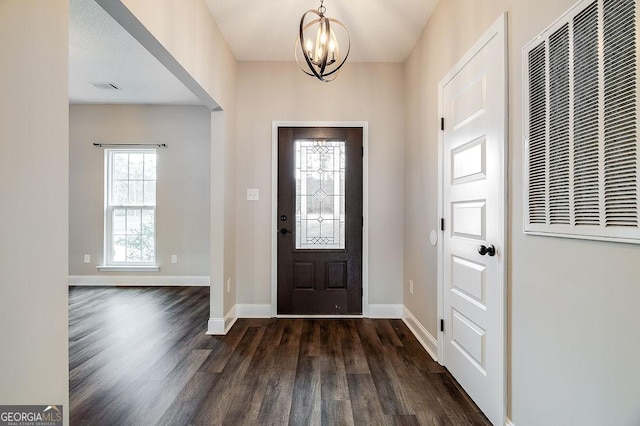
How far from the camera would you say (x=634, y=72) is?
35.8 inches

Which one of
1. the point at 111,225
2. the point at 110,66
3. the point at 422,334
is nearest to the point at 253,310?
the point at 422,334

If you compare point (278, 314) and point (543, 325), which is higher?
point (543, 325)

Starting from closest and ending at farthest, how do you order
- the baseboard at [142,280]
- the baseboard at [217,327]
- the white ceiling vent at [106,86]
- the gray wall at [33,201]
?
the gray wall at [33,201]
the baseboard at [217,327]
the white ceiling vent at [106,86]
the baseboard at [142,280]

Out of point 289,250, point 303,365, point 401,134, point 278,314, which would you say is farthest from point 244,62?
point 303,365

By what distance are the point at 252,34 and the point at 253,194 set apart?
1508 mm

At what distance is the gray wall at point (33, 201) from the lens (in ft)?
2.91

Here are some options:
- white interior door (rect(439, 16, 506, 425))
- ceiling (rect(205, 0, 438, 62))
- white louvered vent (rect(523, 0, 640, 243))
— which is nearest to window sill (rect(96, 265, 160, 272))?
ceiling (rect(205, 0, 438, 62))

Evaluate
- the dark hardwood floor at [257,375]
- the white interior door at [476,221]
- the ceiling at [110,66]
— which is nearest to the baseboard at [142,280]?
the dark hardwood floor at [257,375]

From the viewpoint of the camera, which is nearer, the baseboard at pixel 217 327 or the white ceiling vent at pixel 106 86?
the baseboard at pixel 217 327

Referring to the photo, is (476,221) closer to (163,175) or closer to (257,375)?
(257,375)

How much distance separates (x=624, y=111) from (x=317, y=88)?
273 cm

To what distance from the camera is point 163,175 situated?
4664mm

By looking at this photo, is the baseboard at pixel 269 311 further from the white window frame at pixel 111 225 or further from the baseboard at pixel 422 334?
the white window frame at pixel 111 225

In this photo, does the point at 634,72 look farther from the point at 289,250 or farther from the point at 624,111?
the point at 289,250
